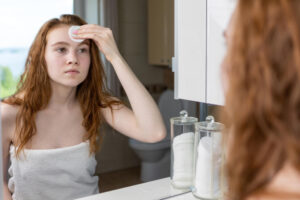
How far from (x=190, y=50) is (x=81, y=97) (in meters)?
0.41

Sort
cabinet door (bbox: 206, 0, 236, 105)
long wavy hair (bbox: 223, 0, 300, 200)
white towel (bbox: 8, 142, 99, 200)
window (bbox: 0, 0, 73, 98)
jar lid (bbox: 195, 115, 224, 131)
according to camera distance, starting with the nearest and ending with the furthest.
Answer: long wavy hair (bbox: 223, 0, 300, 200)
window (bbox: 0, 0, 73, 98)
white towel (bbox: 8, 142, 99, 200)
cabinet door (bbox: 206, 0, 236, 105)
jar lid (bbox: 195, 115, 224, 131)

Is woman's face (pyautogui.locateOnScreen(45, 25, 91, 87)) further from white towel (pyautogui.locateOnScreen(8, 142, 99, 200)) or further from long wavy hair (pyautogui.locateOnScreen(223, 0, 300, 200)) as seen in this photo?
long wavy hair (pyautogui.locateOnScreen(223, 0, 300, 200))

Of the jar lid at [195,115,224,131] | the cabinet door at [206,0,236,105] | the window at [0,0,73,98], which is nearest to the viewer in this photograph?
A: the window at [0,0,73,98]

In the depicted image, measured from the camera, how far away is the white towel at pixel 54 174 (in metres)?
1.09

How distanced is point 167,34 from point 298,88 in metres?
0.84

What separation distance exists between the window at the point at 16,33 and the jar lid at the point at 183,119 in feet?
1.87

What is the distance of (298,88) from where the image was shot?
1.49ft

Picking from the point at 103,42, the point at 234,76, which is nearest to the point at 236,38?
the point at 234,76

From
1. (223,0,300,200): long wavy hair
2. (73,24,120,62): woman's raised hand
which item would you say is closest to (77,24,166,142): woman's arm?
(73,24,120,62): woman's raised hand

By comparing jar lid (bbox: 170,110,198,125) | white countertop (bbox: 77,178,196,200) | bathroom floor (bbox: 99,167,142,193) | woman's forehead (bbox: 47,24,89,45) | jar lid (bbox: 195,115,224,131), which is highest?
woman's forehead (bbox: 47,24,89,45)

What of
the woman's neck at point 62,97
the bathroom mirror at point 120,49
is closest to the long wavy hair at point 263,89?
the bathroom mirror at point 120,49

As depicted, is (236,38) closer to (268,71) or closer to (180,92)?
(268,71)

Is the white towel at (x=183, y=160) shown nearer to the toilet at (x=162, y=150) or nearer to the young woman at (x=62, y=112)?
the toilet at (x=162, y=150)

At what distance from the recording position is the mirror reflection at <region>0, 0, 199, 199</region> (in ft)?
3.45
